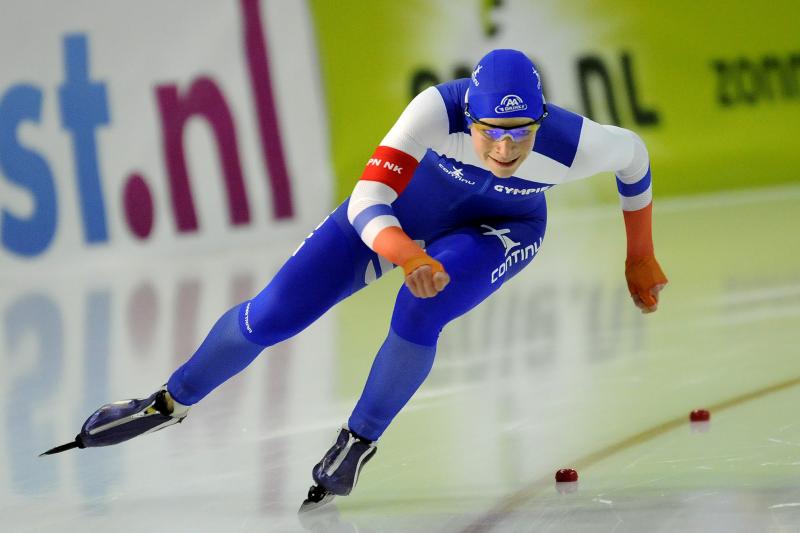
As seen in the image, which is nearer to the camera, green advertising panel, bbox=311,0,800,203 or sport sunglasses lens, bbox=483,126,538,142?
sport sunglasses lens, bbox=483,126,538,142

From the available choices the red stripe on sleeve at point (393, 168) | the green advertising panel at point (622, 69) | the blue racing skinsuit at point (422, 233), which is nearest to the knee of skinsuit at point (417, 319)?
the blue racing skinsuit at point (422, 233)

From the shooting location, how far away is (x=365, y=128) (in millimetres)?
9492

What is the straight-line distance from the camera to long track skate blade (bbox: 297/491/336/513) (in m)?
3.48

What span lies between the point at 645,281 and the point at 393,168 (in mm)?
919

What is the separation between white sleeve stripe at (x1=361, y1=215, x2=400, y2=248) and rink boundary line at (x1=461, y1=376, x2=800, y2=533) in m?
0.76

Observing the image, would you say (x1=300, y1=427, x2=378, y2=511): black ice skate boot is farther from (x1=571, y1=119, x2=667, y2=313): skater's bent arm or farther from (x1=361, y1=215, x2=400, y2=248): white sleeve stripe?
(x1=571, y1=119, x2=667, y2=313): skater's bent arm

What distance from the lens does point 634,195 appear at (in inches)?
152

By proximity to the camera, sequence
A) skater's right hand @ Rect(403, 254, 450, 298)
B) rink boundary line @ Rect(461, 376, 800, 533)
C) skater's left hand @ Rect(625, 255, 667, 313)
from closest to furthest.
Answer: skater's right hand @ Rect(403, 254, 450, 298) → rink boundary line @ Rect(461, 376, 800, 533) → skater's left hand @ Rect(625, 255, 667, 313)

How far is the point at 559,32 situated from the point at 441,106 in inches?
269

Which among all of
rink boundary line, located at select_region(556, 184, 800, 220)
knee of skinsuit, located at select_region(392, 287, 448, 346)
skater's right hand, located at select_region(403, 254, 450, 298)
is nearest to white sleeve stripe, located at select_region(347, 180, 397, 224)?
knee of skinsuit, located at select_region(392, 287, 448, 346)

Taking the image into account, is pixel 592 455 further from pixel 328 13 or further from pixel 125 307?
pixel 328 13

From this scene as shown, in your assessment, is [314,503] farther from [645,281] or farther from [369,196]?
[645,281]

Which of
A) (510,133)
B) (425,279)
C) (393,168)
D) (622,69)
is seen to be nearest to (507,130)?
(510,133)

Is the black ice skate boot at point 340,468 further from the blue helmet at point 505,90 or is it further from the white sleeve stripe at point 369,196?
the blue helmet at point 505,90
